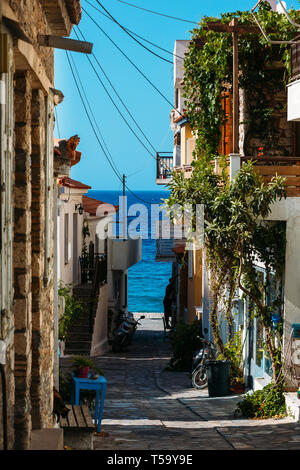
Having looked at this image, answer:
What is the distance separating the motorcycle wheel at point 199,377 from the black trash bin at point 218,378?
120cm

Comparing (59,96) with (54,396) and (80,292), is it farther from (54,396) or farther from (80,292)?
(80,292)

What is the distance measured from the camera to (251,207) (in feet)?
40.0

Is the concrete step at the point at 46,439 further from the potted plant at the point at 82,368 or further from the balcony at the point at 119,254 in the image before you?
the balcony at the point at 119,254

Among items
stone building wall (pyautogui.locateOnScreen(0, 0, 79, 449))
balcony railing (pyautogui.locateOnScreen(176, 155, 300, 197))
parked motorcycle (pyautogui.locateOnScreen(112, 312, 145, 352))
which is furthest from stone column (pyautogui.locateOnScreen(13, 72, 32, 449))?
parked motorcycle (pyautogui.locateOnScreen(112, 312, 145, 352))

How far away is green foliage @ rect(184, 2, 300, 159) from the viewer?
15.6 meters

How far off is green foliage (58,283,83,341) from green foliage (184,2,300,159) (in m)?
6.29

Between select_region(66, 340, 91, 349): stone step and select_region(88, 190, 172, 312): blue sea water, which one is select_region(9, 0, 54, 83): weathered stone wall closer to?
select_region(66, 340, 91, 349): stone step

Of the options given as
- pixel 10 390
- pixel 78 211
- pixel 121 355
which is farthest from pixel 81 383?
pixel 78 211

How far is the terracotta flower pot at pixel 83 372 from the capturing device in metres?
10.6

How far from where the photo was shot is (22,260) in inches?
235

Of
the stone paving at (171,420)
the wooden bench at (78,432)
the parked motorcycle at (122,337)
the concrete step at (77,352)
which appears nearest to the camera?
the wooden bench at (78,432)

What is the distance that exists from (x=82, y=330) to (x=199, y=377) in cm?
726

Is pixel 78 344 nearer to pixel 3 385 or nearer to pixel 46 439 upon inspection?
pixel 46 439

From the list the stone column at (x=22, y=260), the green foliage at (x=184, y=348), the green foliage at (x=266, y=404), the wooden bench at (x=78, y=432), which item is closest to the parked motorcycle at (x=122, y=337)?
the green foliage at (x=184, y=348)
